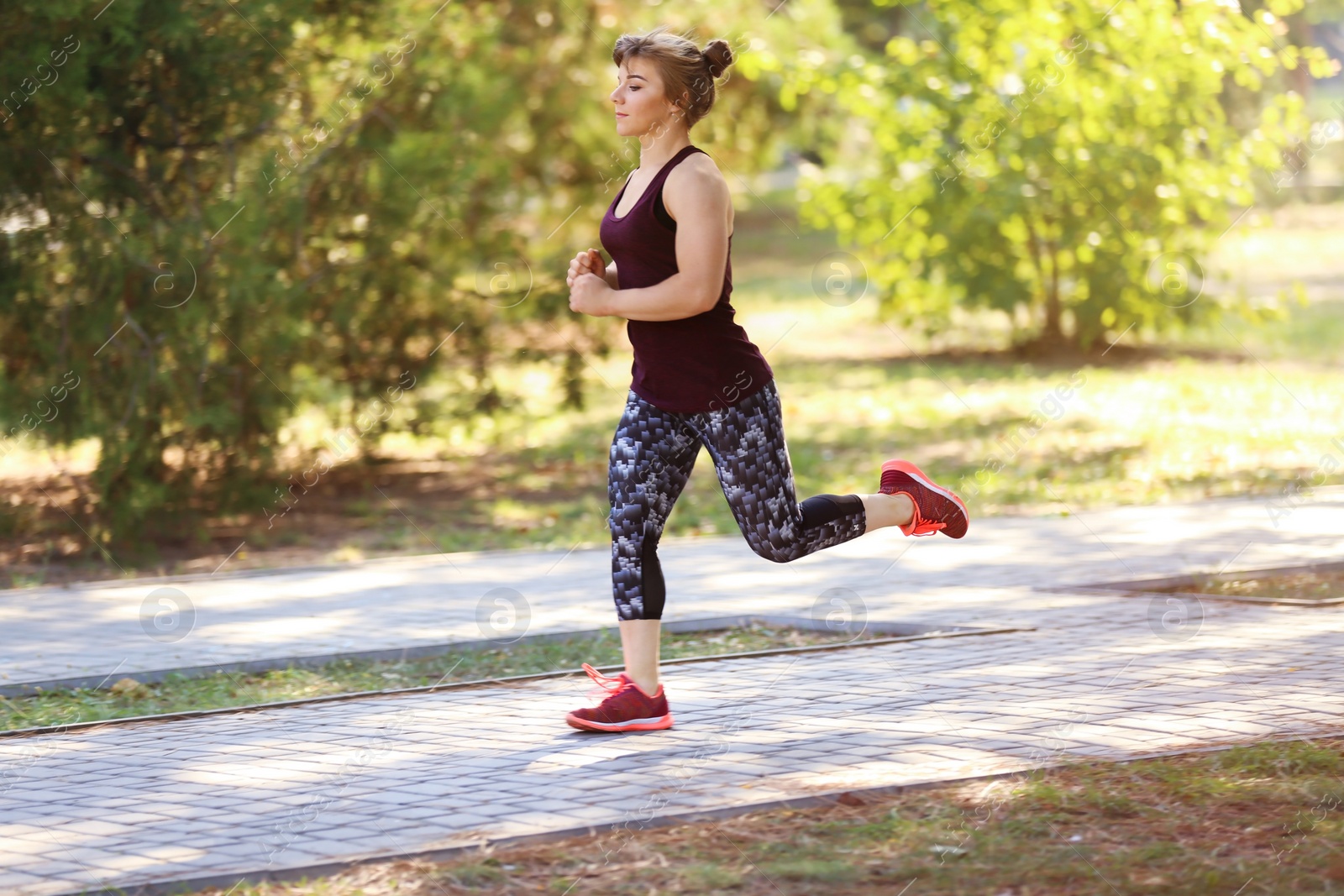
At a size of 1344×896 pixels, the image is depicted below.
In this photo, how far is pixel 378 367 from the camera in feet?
37.9

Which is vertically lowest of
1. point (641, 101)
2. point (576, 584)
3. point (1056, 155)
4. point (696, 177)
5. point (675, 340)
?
point (576, 584)

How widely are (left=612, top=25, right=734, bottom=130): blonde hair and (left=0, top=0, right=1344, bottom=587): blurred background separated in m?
4.88

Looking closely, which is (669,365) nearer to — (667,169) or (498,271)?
(667,169)

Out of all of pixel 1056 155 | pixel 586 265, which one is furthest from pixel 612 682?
pixel 1056 155

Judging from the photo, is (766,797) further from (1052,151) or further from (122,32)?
(1052,151)

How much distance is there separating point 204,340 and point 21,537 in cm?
166

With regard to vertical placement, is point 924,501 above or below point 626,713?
above

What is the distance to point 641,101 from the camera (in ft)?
16.6

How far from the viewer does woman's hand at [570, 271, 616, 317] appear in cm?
512

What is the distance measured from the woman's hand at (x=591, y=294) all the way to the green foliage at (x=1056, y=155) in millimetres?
11901

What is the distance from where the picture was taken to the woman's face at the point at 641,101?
16.6ft

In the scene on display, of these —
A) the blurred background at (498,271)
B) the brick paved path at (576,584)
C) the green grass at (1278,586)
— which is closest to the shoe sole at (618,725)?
the brick paved path at (576,584)

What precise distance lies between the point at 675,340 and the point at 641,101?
0.73 metres

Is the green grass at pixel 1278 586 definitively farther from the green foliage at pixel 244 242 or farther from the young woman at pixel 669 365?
the green foliage at pixel 244 242
